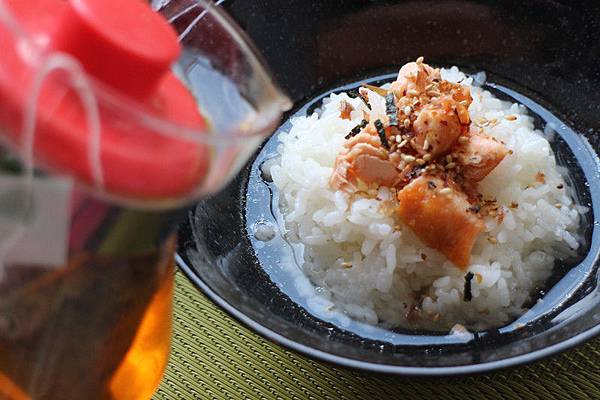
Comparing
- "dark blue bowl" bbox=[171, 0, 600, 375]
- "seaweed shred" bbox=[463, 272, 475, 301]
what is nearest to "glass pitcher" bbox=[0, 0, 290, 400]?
"dark blue bowl" bbox=[171, 0, 600, 375]

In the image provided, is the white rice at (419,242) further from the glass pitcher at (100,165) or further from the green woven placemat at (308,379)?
the glass pitcher at (100,165)

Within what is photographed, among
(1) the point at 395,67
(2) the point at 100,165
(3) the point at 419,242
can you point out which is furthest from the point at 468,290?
(2) the point at 100,165

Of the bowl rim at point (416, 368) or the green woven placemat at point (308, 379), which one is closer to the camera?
the bowl rim at point (416, 368)

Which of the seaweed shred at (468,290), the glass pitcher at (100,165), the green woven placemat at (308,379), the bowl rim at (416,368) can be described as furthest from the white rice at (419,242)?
the glass pitcher at (100,165)

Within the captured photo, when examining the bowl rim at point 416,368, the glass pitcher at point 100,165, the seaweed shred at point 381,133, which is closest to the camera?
the glass pitcher at point 100,165

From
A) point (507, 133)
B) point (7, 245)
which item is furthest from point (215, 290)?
point (507, 133)

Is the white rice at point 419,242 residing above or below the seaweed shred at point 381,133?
below
